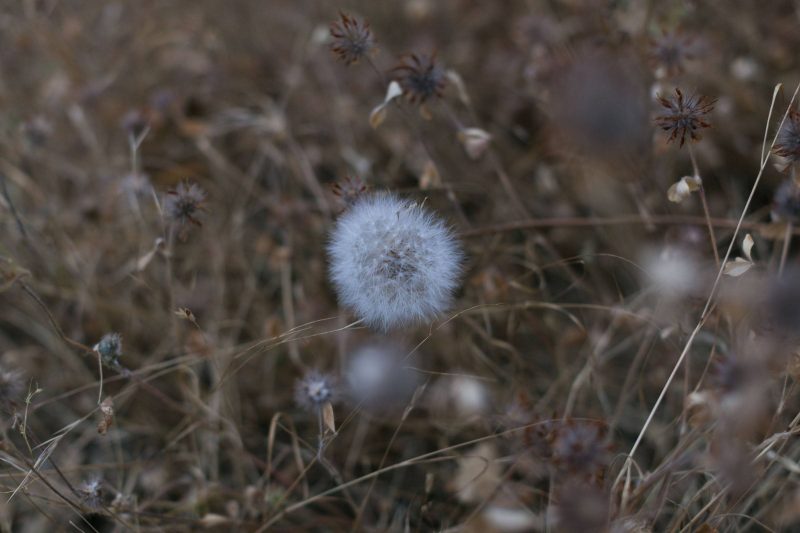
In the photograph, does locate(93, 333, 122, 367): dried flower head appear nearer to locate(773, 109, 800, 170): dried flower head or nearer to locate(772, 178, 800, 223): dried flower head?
locate(773, 109, 800, 170): dried flower head

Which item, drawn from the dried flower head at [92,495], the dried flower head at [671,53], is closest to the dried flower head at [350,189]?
the dried flower head at [92,495]

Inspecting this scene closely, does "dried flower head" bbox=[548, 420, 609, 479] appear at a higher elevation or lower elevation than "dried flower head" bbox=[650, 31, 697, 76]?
lower

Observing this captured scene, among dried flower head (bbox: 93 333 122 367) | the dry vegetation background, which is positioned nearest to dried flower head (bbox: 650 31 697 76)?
the dry vegetation background

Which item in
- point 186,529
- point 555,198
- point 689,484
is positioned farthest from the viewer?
point 555,198

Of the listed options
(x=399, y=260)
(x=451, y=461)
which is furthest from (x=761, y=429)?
(x=399, y=260)

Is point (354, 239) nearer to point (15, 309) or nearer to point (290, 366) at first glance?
point (290, 366)

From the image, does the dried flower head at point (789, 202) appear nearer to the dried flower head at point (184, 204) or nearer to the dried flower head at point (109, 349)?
the dried flower head at point (184, 204)
